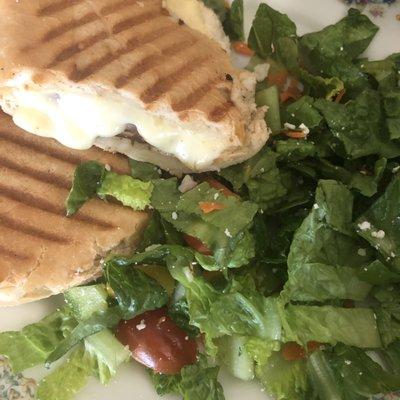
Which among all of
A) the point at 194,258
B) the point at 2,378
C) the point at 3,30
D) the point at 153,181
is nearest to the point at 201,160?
the point at 153,181

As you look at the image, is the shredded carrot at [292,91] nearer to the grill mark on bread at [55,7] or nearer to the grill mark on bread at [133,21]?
the grill mark on bread at [133,21]

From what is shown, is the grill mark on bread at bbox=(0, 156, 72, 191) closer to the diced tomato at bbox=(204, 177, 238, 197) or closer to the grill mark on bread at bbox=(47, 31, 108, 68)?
the grill mark on bread at bbox=(47, 31, 108, 68)

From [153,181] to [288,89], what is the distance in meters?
0.88

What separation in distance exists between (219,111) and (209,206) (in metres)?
0.39

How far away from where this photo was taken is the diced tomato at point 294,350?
262 cm

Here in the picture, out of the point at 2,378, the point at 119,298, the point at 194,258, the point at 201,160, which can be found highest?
the point at 201,160

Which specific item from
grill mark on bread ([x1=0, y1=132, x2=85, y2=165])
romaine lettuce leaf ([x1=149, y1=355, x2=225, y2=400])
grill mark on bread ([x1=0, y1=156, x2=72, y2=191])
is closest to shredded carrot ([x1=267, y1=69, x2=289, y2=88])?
grill mark on bread ([x1=0, y1=132, x2=85, y2=165])

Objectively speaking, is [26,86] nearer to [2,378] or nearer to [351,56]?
[2,378]

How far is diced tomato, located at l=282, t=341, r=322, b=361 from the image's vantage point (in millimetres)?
2619

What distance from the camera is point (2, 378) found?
250 cm

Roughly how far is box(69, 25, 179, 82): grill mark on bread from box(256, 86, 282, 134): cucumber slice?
1.60 ft

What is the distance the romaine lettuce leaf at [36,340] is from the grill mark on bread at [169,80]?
3.02ft

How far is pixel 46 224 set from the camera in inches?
101

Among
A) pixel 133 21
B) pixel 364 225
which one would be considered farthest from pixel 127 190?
A: pixel 364 225
